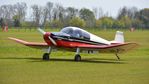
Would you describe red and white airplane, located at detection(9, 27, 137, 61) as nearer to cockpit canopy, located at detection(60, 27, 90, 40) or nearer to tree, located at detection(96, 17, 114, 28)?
cockpit canopy, located at detection(60, 27, 90, 40)

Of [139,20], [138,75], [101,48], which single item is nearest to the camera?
[138,75]

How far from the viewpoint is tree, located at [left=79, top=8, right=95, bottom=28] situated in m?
103

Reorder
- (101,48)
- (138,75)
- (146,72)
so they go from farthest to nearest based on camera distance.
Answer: (101,48)
(146,72)
(138,75)

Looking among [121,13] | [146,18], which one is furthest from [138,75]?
[121,13]

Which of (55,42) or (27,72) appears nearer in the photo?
(27,72)

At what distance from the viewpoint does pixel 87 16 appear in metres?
106

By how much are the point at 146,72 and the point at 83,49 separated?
22.7 feet

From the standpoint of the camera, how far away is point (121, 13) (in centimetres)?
11431

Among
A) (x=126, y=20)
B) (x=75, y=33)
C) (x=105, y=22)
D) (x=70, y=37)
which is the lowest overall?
(x=105, y=22)

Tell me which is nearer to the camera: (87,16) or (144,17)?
(144,17)

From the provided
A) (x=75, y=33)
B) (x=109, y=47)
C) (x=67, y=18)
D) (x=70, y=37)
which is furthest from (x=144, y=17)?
(x=109, y=47)

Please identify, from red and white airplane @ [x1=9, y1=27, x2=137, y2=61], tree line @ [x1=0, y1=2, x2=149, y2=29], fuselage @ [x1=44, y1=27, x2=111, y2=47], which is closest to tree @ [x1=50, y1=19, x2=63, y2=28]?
tree line @ [x1=0, y1=2, x2=149, y2=29]

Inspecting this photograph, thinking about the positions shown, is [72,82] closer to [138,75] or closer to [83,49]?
[138,75]

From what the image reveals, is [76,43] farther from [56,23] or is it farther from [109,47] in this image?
[56,23]
